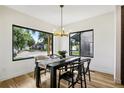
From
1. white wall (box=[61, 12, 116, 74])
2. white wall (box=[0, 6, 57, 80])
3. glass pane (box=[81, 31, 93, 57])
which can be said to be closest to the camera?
white wall (box=[0, 6, 57, 80])

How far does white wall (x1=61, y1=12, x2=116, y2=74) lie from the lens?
157 inches

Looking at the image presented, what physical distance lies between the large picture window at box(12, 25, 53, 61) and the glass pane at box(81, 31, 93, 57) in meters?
1.68

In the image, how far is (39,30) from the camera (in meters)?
4.68

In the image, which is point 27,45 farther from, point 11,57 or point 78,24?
point 78,24

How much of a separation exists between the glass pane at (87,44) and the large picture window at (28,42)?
168 cm

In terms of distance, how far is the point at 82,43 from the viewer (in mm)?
5176

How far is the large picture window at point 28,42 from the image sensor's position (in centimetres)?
373

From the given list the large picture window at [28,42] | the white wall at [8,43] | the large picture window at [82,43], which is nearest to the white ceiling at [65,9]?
the white wall at [8,43]

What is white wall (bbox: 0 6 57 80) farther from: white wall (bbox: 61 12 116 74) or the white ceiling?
white wall (bbox: 61 12 116 74)

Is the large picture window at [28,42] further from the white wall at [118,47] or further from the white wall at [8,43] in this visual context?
the white wall at [118,47]

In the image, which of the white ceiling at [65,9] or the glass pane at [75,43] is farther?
the glass pane at [75,43]

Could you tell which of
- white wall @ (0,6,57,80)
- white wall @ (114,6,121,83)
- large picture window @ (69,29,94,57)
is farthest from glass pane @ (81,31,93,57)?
white wall @ (0,6,57,80)
